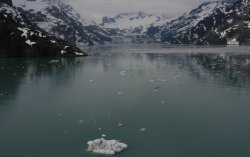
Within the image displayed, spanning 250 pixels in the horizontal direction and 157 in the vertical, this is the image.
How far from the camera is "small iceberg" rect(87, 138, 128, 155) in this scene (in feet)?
89.8

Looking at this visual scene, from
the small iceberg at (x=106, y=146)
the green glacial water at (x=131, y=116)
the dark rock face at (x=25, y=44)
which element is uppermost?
the dark rock face at (x=25, y=44)

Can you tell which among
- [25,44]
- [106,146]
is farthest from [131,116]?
[25,44]

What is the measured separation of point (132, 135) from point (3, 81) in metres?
39.0

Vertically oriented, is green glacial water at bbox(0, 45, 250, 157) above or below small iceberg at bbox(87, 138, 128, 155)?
below

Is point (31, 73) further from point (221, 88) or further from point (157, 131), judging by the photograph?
point (157, 131)

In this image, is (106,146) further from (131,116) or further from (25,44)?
(25,44)

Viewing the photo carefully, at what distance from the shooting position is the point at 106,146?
28.0 m

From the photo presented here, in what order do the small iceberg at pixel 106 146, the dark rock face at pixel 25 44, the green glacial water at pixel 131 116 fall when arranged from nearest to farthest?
the small iceberg at pixel 106 146 → the green glacial water at pixel 131 116 → the dark rock face at pixel 25 44

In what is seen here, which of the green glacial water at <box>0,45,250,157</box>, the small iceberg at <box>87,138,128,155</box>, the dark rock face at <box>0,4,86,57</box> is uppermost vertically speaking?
the dark rock face at <box>0,4,86,57</box>

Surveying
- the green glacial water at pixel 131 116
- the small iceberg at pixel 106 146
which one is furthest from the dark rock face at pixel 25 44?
the small iceberg at pixel 106 146

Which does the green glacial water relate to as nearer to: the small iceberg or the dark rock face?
the small iceberg

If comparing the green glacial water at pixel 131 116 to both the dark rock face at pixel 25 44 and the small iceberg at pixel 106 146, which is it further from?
the dark rock face at pixel 25 44

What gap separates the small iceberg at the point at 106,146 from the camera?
27359mm

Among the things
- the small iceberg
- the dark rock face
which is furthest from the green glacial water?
the dark rock face
